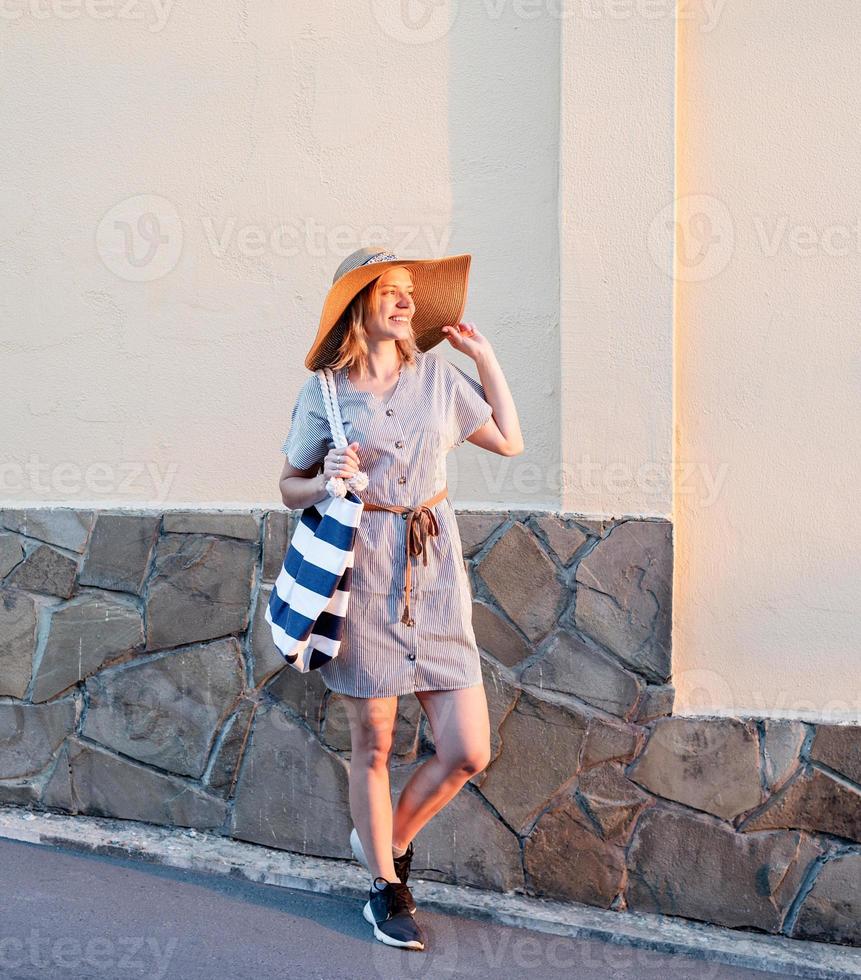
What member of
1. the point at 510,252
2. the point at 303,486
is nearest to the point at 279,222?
the point at 510,252

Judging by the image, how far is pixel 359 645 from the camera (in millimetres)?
3230

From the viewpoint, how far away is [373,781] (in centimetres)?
330

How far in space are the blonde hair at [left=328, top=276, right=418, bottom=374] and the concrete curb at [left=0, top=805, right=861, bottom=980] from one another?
5.68 feet

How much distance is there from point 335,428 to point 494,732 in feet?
4.04

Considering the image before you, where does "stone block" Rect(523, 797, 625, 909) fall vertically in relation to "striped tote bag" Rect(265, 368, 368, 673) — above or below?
below

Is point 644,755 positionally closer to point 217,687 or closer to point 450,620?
point 450,620

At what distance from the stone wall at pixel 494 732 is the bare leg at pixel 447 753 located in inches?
19.2

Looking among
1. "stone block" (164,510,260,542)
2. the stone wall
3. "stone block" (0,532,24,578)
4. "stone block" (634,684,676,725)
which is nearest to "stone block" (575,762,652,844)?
the stone wall

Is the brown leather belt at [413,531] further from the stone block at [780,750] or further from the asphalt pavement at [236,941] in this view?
the stone block at [780,750]

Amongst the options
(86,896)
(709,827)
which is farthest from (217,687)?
(709,827)

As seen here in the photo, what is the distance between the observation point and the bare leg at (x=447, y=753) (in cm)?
324

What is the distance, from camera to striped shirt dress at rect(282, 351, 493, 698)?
3.21m

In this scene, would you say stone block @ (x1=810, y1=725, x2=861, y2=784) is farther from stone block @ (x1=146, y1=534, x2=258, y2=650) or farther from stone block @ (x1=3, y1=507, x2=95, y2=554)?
stone block @ (x1=3, y1=507, x2=95, y2=554)

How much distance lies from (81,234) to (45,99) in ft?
1.72
